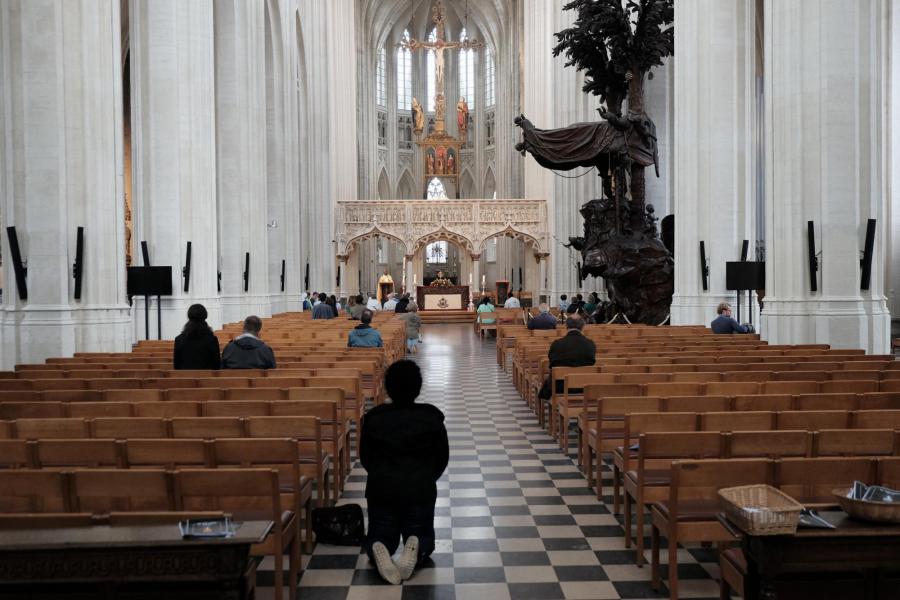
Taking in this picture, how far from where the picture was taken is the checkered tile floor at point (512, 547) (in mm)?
4473

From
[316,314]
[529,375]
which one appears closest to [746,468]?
[529,375]

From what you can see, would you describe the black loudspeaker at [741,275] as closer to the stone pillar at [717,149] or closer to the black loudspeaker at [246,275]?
the stone pillar at [717,149]

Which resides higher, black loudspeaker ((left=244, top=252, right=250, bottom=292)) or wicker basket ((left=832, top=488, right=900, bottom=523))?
black loudspeaker ((left=244, top=252, right=250, bottom=292))

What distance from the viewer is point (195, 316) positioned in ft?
25.4

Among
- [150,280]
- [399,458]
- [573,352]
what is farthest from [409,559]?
[150,280]

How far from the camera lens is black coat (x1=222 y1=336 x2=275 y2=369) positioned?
8.12 meters

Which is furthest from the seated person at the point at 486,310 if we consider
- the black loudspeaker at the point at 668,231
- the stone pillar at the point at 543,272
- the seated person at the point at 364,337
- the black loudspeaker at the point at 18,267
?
the black loudspeaker at the point at 18,267

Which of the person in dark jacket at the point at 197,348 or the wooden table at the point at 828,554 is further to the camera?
the person in dark jacket at the point at 197,348

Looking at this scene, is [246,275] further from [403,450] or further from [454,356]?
[403,450]

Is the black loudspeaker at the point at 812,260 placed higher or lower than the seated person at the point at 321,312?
higher

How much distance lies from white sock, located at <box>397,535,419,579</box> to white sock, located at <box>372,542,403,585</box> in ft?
0.11

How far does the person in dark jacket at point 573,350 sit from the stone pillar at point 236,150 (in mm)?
12312

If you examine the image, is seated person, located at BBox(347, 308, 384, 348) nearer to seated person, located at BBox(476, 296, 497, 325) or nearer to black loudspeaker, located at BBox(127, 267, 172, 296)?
black loudspeaker, located at BBox(127, 267, 172, 296)

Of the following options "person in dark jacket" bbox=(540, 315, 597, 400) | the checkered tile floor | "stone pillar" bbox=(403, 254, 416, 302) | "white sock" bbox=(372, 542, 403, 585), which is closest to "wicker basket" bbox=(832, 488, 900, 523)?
the checkered tile floor
